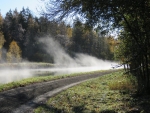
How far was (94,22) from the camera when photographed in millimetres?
11328

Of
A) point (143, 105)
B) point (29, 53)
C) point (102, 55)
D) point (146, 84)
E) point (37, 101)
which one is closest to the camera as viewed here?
point (143, 105)

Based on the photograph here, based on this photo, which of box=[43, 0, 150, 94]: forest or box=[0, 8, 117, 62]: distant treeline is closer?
box=[43, 0, 150, 94]: forest

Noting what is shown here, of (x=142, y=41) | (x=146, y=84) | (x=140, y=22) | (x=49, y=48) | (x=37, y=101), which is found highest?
(x=49, y=48)

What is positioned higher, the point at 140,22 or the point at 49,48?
the point at 49,48

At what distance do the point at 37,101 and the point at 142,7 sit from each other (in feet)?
26.2

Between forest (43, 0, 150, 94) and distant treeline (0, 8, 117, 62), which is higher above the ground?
distant treeline (0, 8, 117, 62)

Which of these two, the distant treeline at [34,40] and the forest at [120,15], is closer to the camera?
the forest at [120,15]

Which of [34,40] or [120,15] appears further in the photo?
[34,40]

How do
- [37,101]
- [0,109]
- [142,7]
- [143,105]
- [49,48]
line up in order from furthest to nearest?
[49,48] → [37,101] → [0,109] → [143,105] → [142,7]

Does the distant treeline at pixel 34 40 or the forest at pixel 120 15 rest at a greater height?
the distant treeline at pixel 34 40

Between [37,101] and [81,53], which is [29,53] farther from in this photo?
[37,101]

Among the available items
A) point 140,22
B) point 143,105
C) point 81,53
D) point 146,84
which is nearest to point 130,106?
point 143,105

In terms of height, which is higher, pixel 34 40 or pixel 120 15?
pixel 34 40

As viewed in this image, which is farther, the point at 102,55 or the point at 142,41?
the point at 102,55
